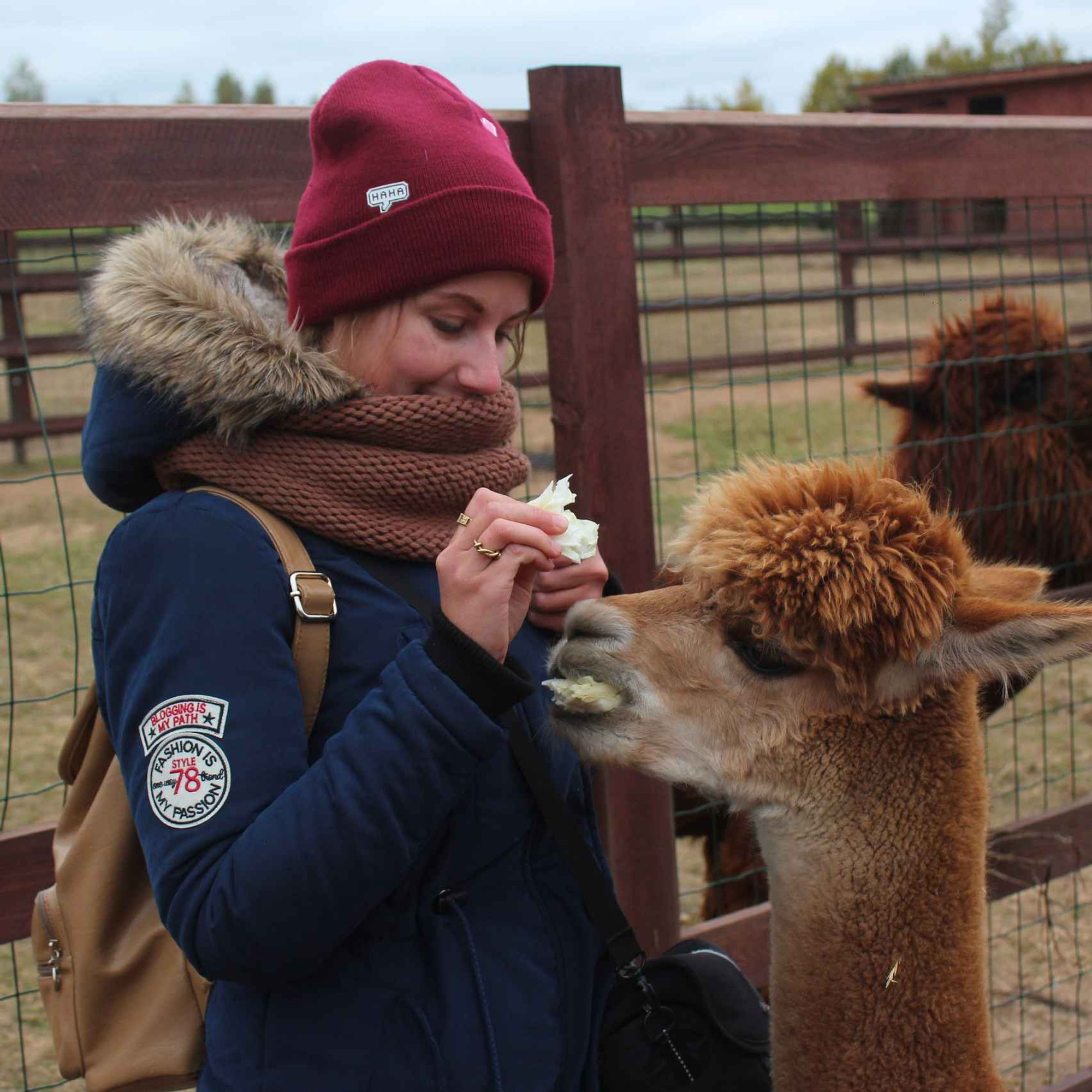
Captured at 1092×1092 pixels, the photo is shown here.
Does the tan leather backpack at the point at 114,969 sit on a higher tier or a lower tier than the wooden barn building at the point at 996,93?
lower

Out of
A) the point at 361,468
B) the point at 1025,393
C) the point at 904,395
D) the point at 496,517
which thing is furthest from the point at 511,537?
the point at 1025,393

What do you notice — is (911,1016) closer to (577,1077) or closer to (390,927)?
(577,1077)

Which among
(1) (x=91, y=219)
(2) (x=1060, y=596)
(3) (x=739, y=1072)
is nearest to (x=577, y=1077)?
(3) (x=739, y=1072)

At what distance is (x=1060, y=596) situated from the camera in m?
3.34

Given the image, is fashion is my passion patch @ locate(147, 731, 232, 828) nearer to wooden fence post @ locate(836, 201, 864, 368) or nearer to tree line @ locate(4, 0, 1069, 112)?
wooden fence post @ locate(836, 201, 864, 368)

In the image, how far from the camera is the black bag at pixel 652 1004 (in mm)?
1561

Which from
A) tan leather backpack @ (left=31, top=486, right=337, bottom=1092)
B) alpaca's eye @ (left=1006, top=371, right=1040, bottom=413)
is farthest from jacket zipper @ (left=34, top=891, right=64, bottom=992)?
alpaca's eye @ (left=1006, top=371, right=1040, bottom=413)

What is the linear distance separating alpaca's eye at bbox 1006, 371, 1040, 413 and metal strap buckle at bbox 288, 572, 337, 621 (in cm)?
307

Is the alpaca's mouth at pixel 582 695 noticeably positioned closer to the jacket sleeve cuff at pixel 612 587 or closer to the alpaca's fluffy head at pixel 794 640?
the alpaca's fluffy head at pixel 794 640

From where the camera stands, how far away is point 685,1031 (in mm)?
1665

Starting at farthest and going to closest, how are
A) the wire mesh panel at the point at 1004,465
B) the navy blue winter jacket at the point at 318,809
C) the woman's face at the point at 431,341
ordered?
the wire mesh panel at the point at 1004,465 < the woman's face at the point at 431,341 < the navy blue winter jacket at the point at 318,809

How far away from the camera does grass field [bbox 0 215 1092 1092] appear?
3.54 metres

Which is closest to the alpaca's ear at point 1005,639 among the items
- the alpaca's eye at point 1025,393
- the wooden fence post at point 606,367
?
the wooden fence post at point 606,367

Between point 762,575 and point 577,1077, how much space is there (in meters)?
Result: 0.70
